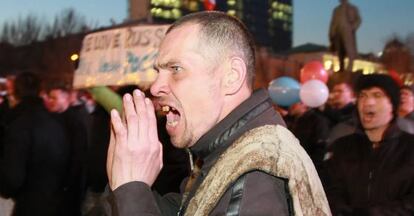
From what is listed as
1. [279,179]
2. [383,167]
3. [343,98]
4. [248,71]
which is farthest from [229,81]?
[343,98]

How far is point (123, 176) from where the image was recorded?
5.72 ft

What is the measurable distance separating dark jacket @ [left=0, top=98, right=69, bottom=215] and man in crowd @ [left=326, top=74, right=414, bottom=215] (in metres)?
2.31

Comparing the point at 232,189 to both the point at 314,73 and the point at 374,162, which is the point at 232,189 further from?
the point at 314,73

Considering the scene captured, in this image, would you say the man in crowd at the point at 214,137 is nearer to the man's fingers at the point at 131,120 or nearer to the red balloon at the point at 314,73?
the man's fingers at the point at 131,120

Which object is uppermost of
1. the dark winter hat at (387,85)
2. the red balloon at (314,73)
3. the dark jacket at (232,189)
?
the dark jacket at (232,189)

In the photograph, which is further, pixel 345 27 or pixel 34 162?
pixel 345 27

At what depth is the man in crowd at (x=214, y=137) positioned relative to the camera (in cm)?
161

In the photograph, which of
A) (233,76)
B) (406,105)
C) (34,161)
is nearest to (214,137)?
(233,76)

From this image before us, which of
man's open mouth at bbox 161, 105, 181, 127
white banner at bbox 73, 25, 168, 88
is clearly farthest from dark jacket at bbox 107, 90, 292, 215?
white banner at bbox 73, 25, 168, 88

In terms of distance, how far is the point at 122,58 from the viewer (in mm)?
5121

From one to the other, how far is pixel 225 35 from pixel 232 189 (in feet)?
1.82

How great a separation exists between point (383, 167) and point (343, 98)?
12.5 feet

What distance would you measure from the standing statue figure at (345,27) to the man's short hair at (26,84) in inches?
386

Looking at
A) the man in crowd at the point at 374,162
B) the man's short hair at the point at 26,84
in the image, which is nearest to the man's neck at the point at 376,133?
the man in crowd at the point at 374,162
